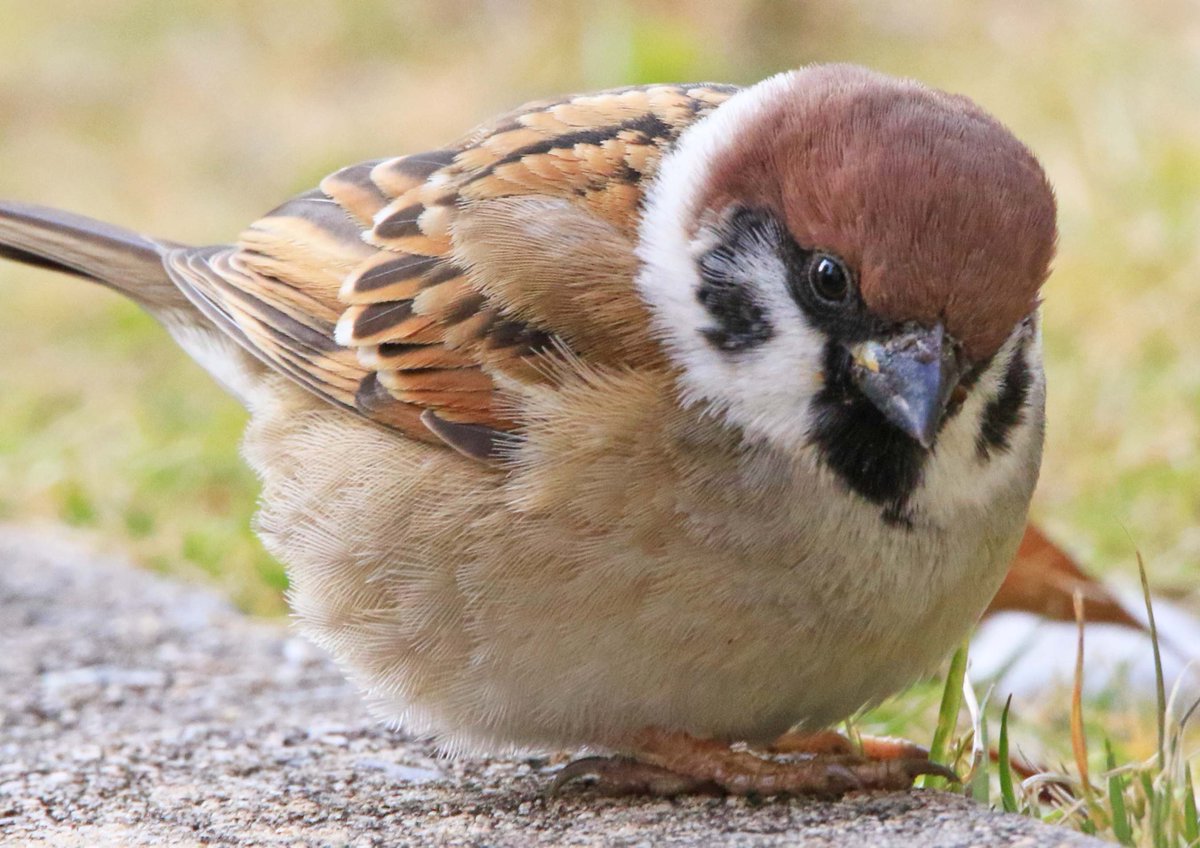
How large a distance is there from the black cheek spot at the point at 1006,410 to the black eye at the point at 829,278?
32 cm

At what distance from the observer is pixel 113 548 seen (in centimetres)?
498

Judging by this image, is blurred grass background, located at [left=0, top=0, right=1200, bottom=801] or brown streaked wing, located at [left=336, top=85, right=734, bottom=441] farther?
blurred grass background, located at [left=0, top=0, right=1200, bottom=801]

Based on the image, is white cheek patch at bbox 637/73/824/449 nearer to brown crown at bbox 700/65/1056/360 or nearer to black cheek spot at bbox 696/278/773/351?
black cheek spot at bbox 696/278/773/351

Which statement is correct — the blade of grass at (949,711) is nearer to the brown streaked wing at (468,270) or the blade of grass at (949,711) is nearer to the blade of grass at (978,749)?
the blade of grass at (978,749)

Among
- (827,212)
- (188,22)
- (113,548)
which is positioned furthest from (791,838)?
(188,22)

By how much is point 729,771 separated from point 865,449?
599 mm

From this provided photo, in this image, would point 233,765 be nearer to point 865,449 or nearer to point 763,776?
point 763,776

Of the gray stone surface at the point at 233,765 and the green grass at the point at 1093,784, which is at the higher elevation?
the green grass at the point at 1093,784

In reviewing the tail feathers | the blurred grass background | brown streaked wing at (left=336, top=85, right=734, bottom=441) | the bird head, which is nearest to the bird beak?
the bird head

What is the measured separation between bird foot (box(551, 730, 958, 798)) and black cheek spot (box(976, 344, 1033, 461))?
1.73 ft

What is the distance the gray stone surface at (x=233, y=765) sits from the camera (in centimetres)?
275

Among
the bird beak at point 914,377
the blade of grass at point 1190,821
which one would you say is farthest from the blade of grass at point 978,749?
the bird beak at point 914,377

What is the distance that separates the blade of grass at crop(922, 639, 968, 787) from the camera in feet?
9.97

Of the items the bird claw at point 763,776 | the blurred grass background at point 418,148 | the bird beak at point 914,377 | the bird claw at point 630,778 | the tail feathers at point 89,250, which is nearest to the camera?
the bird beak at point 914,377
